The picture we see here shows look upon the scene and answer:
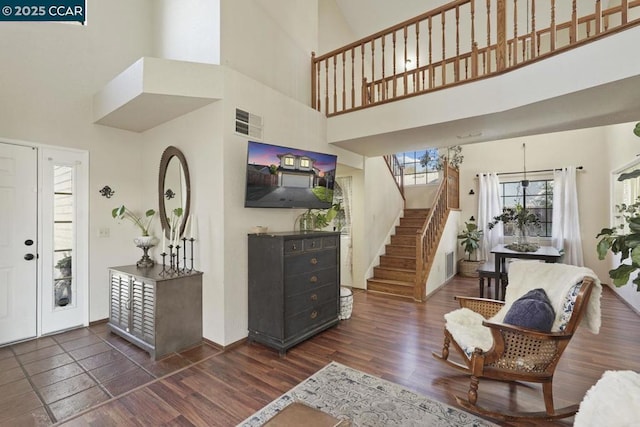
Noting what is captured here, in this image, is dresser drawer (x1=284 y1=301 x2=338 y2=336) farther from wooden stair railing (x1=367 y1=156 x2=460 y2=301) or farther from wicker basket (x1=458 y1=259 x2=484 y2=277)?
Answer: wicker basket (x1=458 y1=259 x2=484 y2=277)

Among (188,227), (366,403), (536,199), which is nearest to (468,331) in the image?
(366,403)

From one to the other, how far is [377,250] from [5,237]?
5337mm

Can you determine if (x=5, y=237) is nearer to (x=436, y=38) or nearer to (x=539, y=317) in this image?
(x=539, y=317)

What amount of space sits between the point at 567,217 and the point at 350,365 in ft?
20.3

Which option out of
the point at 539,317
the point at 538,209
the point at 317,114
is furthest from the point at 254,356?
the point at 538,209

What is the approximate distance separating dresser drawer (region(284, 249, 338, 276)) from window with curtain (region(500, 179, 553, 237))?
547 centimetres

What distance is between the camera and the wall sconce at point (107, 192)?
3832 mm

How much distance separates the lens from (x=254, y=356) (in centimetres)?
294

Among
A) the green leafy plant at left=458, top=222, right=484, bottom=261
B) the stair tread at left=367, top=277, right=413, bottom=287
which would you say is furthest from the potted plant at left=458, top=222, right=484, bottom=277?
the stair tread at left=367, top=277, right=413, bottom=287

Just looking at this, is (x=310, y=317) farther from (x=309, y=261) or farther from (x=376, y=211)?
(x=376, y=211)

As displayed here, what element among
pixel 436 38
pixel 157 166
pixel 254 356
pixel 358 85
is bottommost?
pixel 254 356

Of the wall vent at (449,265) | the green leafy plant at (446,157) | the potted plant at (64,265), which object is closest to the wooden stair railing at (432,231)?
the green leafy plant at (446,157)

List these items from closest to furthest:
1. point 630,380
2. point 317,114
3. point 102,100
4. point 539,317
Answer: point 630,380, point 539,317, point 102,100, point 317,114

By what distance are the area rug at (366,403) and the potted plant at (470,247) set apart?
5260 mm
